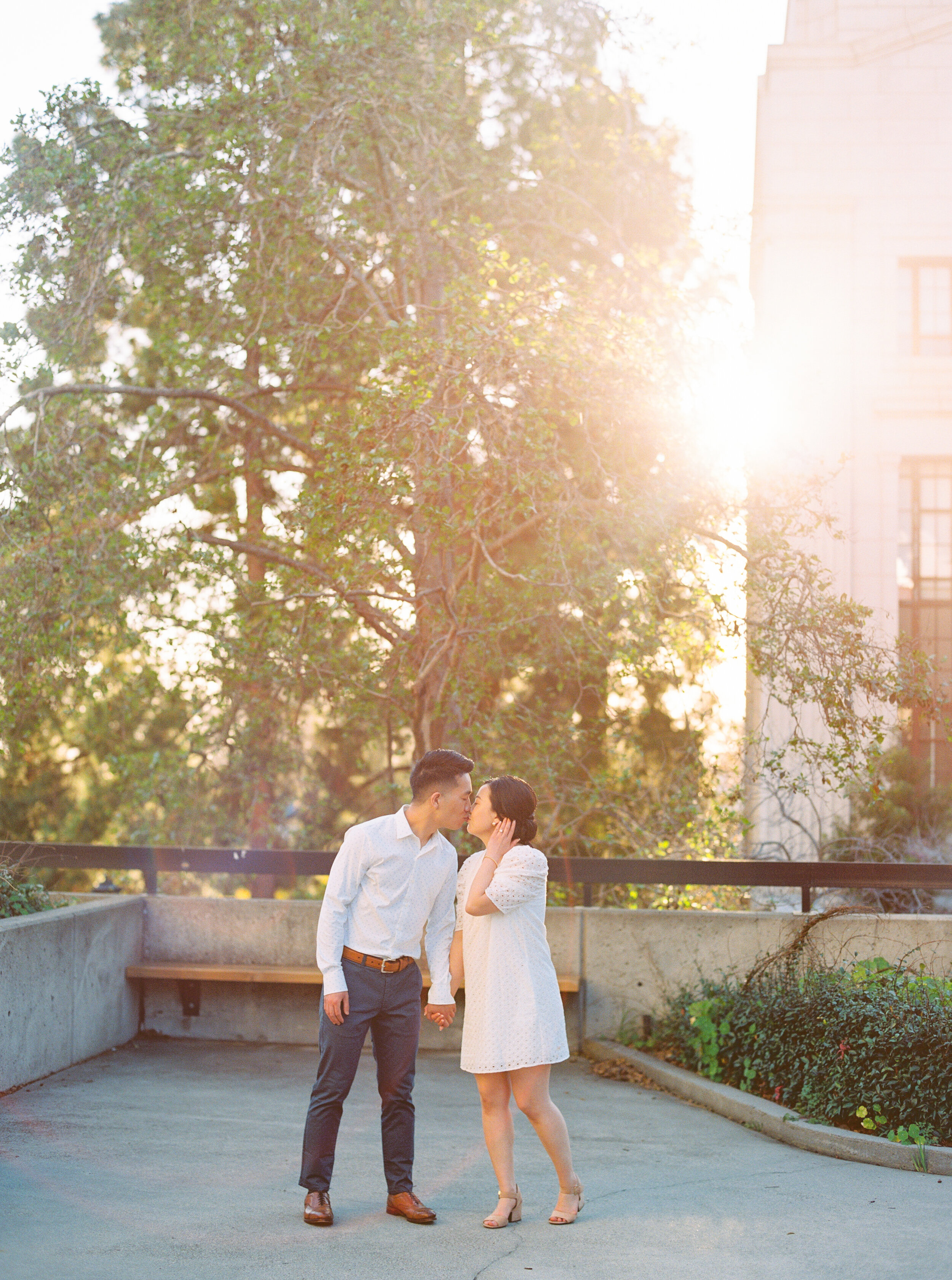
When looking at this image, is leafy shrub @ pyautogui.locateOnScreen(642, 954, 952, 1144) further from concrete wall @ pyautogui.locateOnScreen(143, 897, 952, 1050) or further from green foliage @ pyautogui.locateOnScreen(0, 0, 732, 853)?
green foliage @ pyautogui.locateOnScreen(0, 0, 732, 853)

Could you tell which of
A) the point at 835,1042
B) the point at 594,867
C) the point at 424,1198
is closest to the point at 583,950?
the point at 594,867

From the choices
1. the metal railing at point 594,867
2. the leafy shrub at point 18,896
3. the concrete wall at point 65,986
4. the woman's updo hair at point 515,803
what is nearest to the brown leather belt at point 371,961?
the woman's updo hair at point 515,803

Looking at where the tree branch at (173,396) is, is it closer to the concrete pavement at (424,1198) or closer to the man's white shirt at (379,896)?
the concrete pavement at (424,1198)

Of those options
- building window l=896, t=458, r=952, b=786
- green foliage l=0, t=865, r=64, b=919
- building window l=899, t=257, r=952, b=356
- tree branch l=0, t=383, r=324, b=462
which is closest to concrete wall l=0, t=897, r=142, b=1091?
green foliage l=0, t=865, r=64, b=919

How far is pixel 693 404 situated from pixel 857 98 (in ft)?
32.6

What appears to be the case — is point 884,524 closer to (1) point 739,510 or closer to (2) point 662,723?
(2) point 662,723

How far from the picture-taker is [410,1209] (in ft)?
16.7

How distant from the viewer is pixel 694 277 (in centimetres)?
1441

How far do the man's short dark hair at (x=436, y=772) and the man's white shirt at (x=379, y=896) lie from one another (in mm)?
125

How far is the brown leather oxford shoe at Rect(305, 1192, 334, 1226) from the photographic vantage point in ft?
16.3

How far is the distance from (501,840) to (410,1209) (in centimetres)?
149

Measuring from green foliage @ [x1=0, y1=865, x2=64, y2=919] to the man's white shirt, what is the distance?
3612mm

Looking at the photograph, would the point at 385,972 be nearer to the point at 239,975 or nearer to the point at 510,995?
the point at 510,995

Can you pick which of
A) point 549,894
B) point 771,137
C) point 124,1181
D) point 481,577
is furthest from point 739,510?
point 771,137
